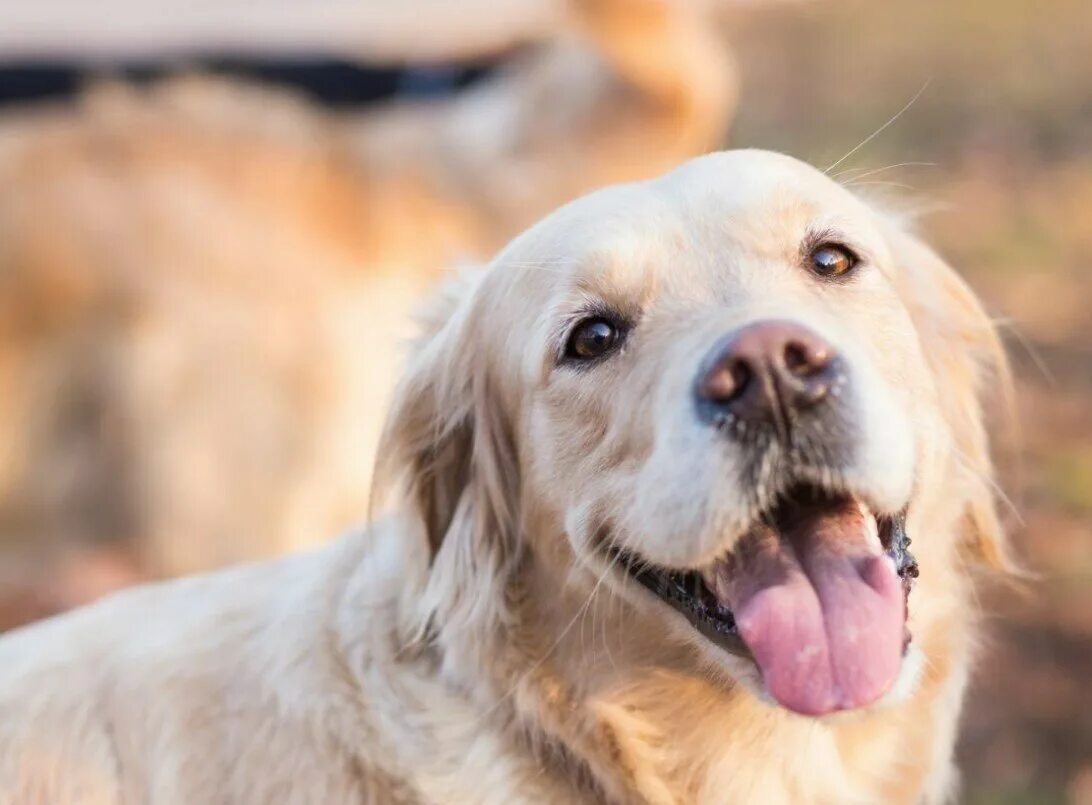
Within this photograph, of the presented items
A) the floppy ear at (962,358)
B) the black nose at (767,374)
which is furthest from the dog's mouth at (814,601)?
the floppy ear at (962,358)

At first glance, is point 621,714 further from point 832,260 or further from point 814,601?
point 832,260

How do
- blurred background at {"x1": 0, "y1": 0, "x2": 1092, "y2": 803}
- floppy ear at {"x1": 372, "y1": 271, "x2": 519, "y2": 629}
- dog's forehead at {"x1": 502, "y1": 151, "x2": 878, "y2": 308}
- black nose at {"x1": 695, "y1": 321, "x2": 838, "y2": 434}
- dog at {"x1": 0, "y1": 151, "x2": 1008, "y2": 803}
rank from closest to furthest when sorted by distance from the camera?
black nose at {"x1": 695, "y1": 321, "x2": 838, "y2": 434}
dog at {"x1": 0, "y1": 151, "x2": 1008, "y2": 803}
dog's forehead at {"x1": 502, "y1": 151, "x2": 878, "y2": 308}
floppy ear at {"x1": 372, "y1": 271, "x2": 519, "y2": 629}
blurred background at {"x1": 0, "y1": 0, "x2": 1092, "y2": 803}

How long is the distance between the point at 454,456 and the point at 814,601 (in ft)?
2.73

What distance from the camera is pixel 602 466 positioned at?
2.13 m

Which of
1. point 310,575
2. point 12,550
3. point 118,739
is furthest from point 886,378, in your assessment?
point 12,550

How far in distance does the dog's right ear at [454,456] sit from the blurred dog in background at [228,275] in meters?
2.35

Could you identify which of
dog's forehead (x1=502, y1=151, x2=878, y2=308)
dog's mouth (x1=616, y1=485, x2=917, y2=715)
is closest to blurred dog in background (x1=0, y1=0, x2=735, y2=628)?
dog's forehead (x1=502, y1=151, x2=878, y2=308)

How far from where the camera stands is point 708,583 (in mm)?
2049

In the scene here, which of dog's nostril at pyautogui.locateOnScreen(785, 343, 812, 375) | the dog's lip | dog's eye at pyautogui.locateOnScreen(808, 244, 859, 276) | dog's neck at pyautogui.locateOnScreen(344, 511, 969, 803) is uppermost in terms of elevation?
dog's eye at pyautogui.locateOnScreen(808, 244, 859, 276)

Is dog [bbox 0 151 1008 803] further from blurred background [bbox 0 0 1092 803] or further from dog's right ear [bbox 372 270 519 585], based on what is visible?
blurred background [bbox 0 0 1092 803]

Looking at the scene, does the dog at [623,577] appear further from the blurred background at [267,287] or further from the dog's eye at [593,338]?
the blurred background at [267,287]

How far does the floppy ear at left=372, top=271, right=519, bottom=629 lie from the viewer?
2377 mm

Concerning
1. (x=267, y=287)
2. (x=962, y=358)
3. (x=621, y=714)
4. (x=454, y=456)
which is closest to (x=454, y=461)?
(x=454, y=456)

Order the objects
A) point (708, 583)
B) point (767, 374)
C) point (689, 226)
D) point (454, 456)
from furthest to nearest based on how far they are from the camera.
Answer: point (454, 456) → point (689, 226) → point (708, 583) → point (767, 374)
